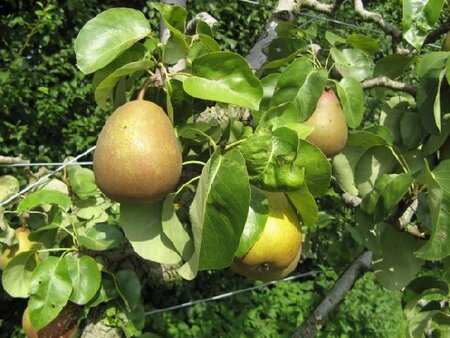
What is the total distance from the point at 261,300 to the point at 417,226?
1.92 metres

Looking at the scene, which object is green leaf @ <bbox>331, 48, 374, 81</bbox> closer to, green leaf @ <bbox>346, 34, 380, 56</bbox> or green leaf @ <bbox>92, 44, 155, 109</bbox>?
green leaf @ <bbox>346, 34, 380, 56</bbox>

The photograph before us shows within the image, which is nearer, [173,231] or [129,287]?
[173,231]

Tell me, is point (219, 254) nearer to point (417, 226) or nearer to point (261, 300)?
point (417, 226)

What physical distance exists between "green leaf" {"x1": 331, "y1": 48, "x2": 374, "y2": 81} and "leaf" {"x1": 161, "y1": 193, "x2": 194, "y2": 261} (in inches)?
15.8

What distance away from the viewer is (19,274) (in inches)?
41.6

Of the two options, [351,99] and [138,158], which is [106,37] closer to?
[138,158]

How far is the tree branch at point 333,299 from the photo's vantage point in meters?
1.36

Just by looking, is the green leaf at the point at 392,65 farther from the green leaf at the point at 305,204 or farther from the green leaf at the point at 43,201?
the green leaf at the point at 43,201

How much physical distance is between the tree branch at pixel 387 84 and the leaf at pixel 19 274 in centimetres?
68

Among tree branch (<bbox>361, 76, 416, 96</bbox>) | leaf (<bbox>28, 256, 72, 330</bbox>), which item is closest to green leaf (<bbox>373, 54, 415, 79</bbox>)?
tree branch (<bbox>361, 76, 416, 96</bbox>)

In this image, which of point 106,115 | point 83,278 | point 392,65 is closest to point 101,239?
point 83,278

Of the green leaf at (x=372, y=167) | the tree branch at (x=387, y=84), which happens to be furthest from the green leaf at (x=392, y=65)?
the green leaf at (x=372, y=167)

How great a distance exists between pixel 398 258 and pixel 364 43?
38cm

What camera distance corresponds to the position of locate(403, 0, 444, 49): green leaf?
0.83 m
